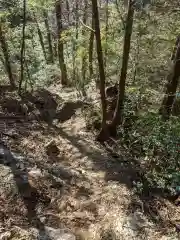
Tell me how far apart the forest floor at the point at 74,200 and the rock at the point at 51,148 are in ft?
0.43

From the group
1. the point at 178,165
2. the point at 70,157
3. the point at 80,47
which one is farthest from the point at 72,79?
the point at 178,165

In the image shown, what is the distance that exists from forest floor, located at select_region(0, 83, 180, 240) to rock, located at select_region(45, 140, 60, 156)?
0.13 meters

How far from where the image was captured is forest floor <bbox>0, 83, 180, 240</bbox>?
5.57 metres

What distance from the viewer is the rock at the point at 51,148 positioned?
31.1 feet

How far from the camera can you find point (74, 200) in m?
6.51

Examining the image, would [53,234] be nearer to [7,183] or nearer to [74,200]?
[74,200]

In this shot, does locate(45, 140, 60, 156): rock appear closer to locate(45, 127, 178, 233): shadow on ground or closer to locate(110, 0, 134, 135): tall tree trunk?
locate(45, 127, 178, 233): shadow on ground

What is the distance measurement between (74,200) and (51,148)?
3.33m

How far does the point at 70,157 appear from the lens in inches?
376

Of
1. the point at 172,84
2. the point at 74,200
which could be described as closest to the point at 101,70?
the point at 172,84

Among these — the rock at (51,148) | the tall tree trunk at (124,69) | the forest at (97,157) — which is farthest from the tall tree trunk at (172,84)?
the rock at (51,148)

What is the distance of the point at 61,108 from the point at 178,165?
26.2 feet

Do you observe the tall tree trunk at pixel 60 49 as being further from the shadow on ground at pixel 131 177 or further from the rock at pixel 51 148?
the rock at pixel 51 148

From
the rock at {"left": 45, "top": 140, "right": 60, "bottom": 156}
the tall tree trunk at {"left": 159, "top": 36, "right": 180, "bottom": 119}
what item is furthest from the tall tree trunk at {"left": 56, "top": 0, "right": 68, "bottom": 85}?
the rock at {"left": 45, "top": 140, "right": 60, "bottom": 156}
